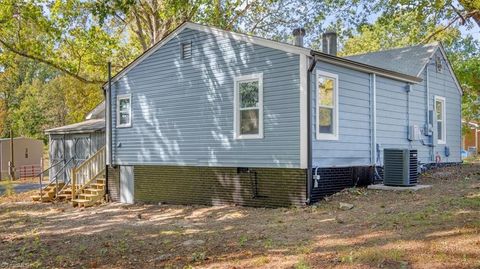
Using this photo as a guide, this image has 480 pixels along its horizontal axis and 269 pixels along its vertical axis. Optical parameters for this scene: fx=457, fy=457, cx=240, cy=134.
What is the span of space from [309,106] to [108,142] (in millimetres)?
7626

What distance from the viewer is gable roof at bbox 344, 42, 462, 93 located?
1501cm

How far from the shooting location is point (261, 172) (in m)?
11.0

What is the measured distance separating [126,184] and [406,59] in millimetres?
10371

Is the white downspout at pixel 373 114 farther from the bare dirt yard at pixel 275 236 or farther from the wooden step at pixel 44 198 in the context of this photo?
the wooden step at pixel 44 198

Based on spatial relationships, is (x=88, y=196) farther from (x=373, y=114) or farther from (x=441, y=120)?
(x=441, y=120)

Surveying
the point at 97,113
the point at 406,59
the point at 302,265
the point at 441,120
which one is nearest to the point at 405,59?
the point at 406,59

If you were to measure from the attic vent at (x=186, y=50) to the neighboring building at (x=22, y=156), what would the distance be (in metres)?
21.6

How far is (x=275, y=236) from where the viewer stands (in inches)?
288

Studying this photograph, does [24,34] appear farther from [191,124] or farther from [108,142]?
[191,124]

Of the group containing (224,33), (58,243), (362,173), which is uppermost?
(224,33)

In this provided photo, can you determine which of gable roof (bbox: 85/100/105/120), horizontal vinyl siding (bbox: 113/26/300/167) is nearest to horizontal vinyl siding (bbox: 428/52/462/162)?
horizontal vinyl siding (bbox: 113/26/300/167)

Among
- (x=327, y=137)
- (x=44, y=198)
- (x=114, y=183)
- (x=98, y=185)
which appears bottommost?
(x=44, y=198)

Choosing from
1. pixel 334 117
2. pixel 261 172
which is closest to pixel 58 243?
pixel 261 172

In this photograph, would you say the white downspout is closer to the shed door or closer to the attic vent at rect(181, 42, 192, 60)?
the attic vent at rect(181, 42, 192, 60)
